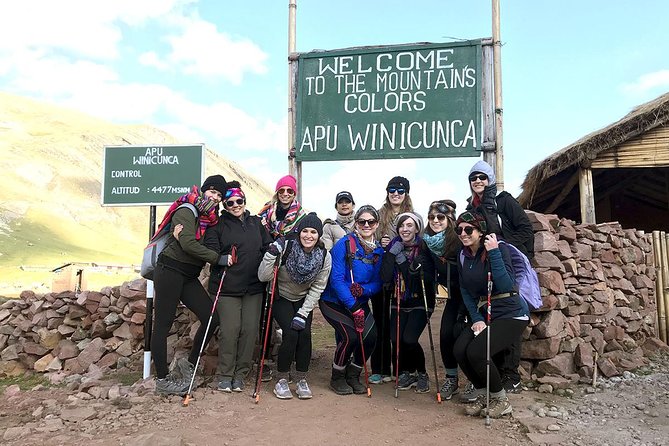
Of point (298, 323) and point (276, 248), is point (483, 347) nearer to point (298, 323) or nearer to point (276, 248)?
point (298, 323)

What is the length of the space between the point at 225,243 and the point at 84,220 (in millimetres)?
54554

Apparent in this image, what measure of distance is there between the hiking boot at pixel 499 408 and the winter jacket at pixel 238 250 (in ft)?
8.10

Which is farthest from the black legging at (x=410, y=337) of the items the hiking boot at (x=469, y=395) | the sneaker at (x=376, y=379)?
the hiking boot at (x=469, y=395)

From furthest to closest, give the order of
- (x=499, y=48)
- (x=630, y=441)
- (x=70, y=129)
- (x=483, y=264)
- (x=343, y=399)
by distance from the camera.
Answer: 1. (x=70, y=129)
2. (x=499, y=48)
3. (x=343, y=399)
4. (x=483, y=264)
5. (x=630, y=441)

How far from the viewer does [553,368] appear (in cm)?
551

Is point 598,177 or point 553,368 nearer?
point 553,368

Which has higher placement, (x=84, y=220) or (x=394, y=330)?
(x=84, y=220)

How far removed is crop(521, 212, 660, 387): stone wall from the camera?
5.62 metres

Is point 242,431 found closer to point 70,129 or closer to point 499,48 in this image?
point 499,48

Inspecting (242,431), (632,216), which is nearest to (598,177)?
(632,216)

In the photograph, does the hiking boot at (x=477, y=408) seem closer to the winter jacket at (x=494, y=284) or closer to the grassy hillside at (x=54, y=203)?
the winter jacket at (x=494, y=284)

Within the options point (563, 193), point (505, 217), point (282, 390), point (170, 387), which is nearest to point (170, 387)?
point (170, 387)

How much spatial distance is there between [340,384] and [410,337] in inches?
A: 33.4

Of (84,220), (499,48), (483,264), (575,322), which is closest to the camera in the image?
(483,264)
